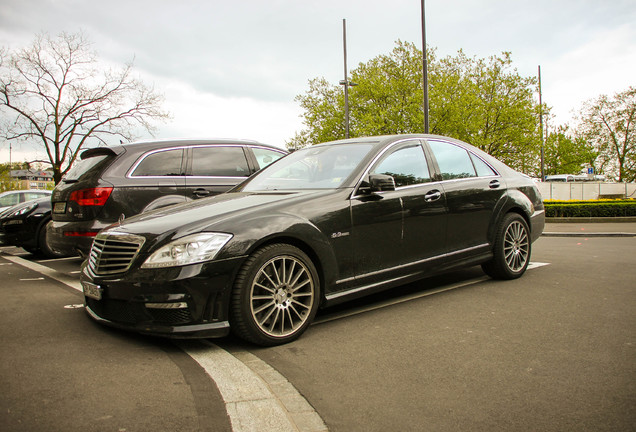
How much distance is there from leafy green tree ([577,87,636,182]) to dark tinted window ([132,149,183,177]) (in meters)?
53.8

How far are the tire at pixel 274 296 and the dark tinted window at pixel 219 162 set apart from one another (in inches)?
137

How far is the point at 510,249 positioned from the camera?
5812 mm

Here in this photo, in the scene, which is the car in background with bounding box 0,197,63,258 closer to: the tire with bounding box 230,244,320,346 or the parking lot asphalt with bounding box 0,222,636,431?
the parking lot asphalt with bounding box 0,222,636,431

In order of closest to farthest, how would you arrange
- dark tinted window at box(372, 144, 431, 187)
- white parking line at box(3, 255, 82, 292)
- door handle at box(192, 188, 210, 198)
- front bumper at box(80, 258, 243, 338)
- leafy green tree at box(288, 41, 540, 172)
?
1. front bumper at box(80, 258, 243, 338)
2. dark tinted window at box(372, 144, 431, 187)
3. white parking line at box(3, 255, 82, 292)
4. door handle at box(192, 188, 210, 198)
5. leafy green tree at box(288, 41, 540, 172)

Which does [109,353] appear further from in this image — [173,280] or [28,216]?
[28,216]

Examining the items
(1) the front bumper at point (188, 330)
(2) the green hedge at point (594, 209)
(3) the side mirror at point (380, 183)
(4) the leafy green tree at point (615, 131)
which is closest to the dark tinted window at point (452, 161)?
(3) the side mirror at point (380, 183)

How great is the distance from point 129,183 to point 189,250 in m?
3.11

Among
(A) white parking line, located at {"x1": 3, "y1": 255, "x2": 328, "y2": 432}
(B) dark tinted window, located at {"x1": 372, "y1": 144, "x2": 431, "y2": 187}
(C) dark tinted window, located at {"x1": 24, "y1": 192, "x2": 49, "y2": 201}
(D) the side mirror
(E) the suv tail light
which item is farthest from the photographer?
(C) dark tinted window, located at {"x1": 24, "y1": 192, "x2": 49, "y2": 201}

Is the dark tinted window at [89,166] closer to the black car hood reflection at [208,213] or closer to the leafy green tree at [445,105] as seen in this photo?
the black car hood reflection at [208,213]

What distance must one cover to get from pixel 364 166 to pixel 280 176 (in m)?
0.90

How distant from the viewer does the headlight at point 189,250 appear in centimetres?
337

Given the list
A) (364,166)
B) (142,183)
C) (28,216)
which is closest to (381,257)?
(364,166)

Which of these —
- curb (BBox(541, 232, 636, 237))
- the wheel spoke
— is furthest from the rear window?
curb (BBox(541, 232, 636, 237))

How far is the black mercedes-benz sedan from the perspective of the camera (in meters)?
3.39
